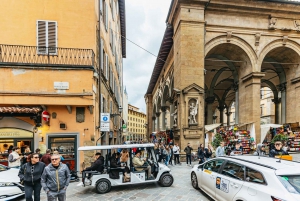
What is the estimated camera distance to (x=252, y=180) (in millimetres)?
4172

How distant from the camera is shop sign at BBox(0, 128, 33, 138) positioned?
8922 millimetres

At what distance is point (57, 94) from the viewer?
8.79 metres

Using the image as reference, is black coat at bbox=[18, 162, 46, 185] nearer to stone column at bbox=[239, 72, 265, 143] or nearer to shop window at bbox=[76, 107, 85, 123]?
shop window at bbox=[76, 107, 85, 123]

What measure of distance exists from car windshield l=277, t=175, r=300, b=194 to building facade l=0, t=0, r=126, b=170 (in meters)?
7.73

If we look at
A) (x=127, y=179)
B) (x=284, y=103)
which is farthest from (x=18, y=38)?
(x=284, y=103)

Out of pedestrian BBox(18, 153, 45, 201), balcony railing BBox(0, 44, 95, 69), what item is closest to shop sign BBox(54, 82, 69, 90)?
balcony railing BBox(0, 44, 95, 69)

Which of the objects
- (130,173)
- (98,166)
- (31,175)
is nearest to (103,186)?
(98,166)

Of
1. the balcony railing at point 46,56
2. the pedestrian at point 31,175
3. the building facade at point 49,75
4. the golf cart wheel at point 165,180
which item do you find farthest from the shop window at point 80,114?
the golf cart wheel at point 165,180

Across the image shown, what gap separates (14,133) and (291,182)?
35.1ft

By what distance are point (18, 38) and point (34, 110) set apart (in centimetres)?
377

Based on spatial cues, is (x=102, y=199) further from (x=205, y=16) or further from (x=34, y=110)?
(x=205, y=16)

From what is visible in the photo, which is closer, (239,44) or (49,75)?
(49,75)

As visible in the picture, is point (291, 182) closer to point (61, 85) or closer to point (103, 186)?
point (103, 186)

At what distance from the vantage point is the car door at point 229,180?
178 inches
